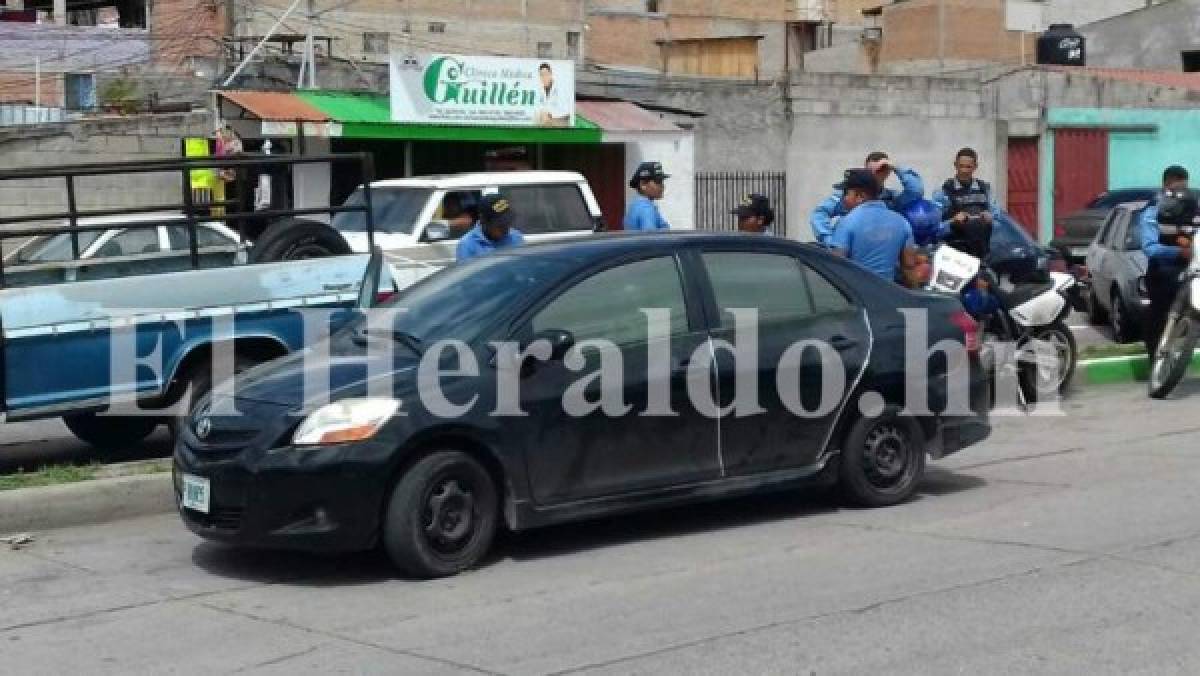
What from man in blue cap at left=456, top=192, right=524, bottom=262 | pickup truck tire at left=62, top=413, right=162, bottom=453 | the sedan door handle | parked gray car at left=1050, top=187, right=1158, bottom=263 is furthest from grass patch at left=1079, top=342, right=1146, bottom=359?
pickup truck tire at left=62, top=413, right=162, bottom=453

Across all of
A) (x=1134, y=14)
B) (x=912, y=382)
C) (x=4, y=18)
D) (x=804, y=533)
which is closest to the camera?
(x=804, y=533)

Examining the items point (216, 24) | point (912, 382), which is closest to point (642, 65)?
point (216, 24)

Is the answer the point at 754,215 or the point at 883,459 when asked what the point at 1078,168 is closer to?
the point at 754,215

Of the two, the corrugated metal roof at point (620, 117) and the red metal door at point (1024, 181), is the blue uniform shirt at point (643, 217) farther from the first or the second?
the red metal door at point (1024, 181)

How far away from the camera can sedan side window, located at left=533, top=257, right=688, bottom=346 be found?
26.5ft

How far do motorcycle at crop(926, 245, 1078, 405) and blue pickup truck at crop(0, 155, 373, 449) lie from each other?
4.92m

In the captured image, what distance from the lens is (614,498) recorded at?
8.13 metres

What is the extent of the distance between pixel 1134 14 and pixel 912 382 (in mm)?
38547

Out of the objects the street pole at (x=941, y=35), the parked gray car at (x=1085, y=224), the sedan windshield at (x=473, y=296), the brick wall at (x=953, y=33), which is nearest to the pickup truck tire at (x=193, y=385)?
the sedan windshield at (x=473, y=296)

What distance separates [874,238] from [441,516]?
4.78 metres

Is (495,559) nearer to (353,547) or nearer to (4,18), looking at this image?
(353,547)

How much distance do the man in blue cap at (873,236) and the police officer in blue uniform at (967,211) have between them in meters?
1.86

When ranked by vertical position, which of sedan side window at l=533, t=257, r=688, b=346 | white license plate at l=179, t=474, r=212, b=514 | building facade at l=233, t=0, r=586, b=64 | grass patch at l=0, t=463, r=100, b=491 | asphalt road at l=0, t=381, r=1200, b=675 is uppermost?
building facade at l=233, t=0, r=586, b=64

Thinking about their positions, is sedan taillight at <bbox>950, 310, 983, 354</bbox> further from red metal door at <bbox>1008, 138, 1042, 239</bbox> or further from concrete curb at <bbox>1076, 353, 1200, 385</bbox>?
red metal door at <bbox>1008, 138, 1042, 239</bbox>
